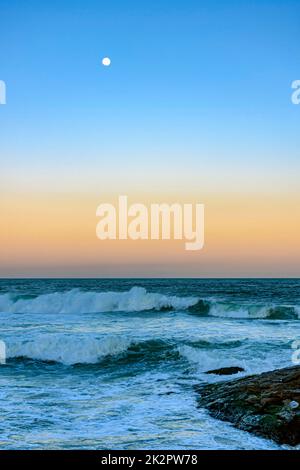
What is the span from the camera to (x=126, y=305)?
133ft

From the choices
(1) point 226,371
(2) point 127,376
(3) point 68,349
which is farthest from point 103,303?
(1) point 226,371

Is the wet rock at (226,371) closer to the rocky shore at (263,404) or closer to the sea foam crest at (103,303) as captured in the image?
the rocky shore at (263,404)

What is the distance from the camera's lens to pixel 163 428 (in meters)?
9.19

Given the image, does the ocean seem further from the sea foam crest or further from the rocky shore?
the sea foam crest

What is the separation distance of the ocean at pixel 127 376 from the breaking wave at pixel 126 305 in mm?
3444

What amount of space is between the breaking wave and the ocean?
11.3ft

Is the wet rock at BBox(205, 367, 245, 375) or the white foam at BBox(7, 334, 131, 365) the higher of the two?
the wet rock at BBox(205, 367, 245, 375)

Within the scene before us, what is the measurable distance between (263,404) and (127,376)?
20.4 ft

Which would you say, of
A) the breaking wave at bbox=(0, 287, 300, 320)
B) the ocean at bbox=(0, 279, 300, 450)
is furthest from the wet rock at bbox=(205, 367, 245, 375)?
the breaking wave at bbox=(0, 287, 300, 320)

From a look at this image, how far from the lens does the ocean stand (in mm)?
8750

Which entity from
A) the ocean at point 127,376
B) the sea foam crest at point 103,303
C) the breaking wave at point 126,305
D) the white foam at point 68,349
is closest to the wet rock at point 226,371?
the ocean at point 127,376

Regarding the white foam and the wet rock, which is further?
the white foam

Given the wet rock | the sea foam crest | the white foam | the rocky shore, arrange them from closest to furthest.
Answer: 1. the rocky shore
2. the wet rock
3. the white foam
4. the sea foam crest
